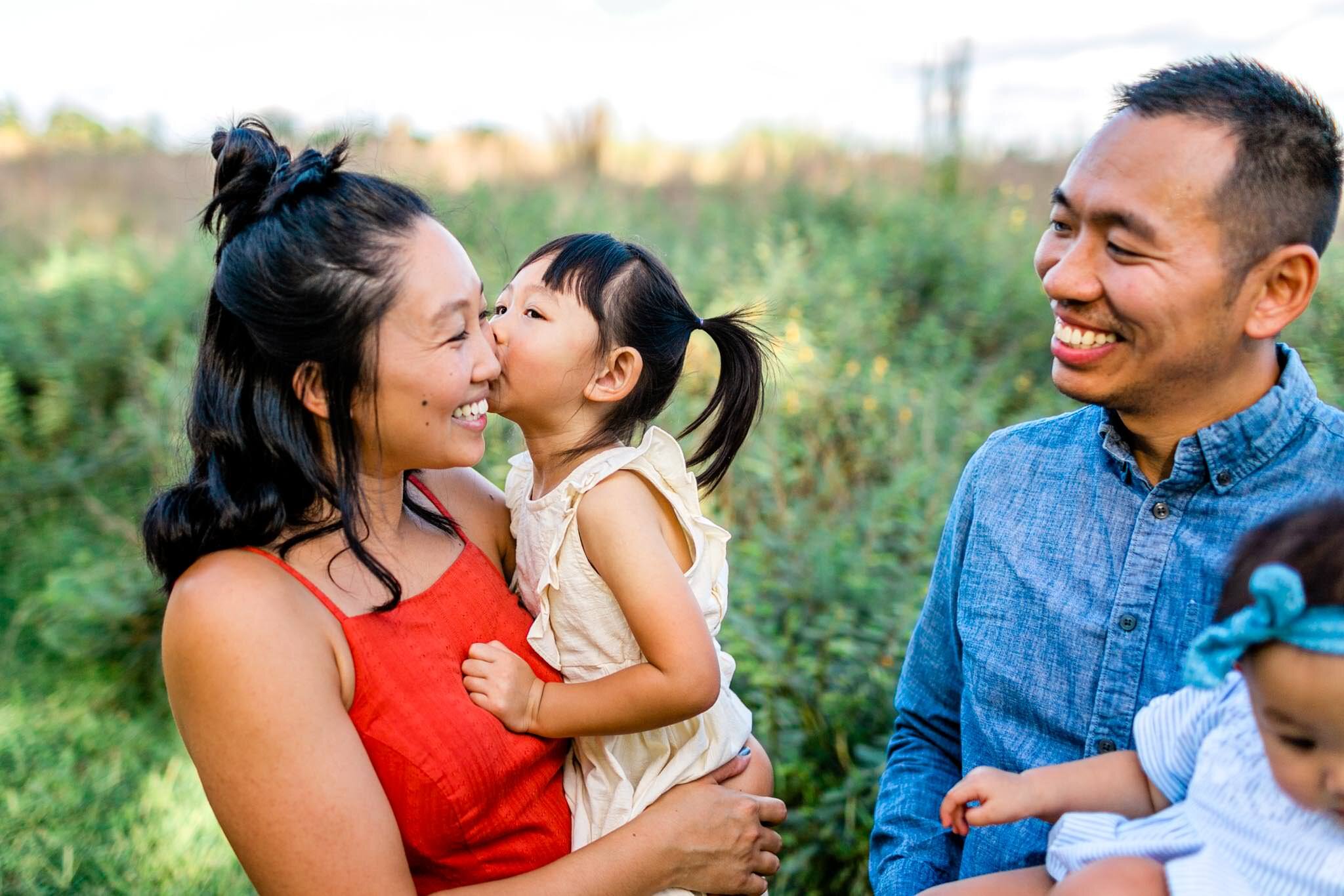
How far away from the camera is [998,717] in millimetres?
1963

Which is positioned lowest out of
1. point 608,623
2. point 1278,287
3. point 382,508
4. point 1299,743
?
point 608,623

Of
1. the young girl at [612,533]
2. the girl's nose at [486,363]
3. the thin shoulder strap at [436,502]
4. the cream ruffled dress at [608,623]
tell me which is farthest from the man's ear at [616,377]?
the thin shoulder strap at [436,502]

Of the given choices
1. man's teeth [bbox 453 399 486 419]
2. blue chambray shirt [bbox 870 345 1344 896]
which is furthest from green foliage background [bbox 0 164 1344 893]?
blue chambray shirt [bbox 870 345 1344 896]

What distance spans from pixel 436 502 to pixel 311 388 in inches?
16.9

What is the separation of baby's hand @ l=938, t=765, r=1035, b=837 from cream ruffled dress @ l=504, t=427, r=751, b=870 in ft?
1.98

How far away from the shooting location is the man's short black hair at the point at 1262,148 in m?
1.76

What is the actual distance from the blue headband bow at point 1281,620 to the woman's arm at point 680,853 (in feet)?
3.43

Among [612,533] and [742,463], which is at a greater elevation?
[612,533]

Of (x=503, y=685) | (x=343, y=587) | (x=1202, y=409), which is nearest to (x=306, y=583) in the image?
(x=343, y=587)

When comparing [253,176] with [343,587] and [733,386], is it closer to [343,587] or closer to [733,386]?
[343,587]

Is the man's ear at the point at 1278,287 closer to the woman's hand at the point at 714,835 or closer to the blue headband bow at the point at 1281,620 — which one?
the blue headband bow at the point at 1281,620

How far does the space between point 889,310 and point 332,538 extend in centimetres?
523

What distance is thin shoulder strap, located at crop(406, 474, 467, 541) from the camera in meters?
2.14

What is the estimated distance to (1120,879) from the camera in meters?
1.34
